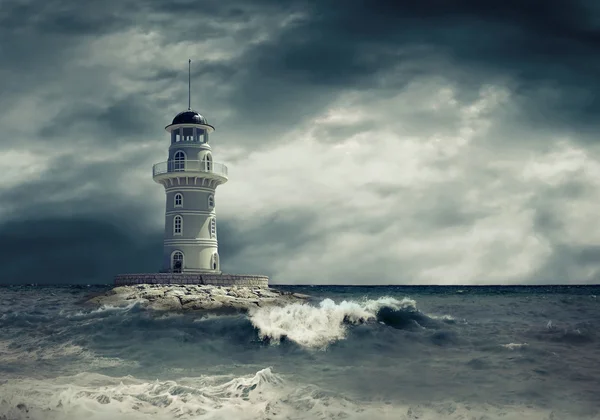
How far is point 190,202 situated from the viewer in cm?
3547

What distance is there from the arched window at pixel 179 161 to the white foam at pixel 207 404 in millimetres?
23037

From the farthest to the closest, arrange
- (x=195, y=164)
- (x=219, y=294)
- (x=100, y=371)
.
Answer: (x=195, y=164)
(x=219, y=294)
(x=100, y=371)

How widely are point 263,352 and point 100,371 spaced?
4.28 m

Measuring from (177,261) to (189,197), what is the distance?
350 cm

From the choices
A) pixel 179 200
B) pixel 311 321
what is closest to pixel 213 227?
pixel 179 200

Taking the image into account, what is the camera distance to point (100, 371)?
14.4 meters

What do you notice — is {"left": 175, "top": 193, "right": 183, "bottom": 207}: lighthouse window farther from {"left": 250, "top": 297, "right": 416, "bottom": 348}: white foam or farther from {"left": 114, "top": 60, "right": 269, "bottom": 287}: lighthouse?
{"left": 250, "top": 297, "right": 416, "bottom": 348}: white foam

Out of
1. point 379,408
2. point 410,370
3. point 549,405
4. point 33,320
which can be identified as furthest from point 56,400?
point 33,320

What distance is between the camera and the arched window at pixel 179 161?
3528cm

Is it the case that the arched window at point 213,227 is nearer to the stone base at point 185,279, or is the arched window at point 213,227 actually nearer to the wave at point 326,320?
the stone base at point 185,279

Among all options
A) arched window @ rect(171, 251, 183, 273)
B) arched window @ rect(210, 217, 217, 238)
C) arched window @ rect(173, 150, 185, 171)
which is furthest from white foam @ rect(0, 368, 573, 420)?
arched window @ rect(210, 217, 217, 238)

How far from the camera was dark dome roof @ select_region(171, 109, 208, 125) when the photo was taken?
3584 cm

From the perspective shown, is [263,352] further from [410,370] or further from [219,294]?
[219,294]

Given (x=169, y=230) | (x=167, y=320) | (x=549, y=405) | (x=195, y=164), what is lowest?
(x=549, y=405)
